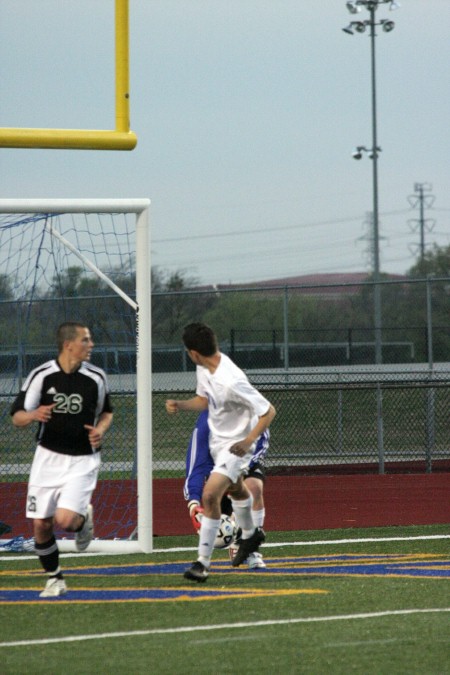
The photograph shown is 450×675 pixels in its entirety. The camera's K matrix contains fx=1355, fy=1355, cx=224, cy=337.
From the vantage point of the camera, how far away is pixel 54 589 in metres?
8.23

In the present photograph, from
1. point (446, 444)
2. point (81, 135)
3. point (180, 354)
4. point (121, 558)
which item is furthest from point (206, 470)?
point (180, 354)

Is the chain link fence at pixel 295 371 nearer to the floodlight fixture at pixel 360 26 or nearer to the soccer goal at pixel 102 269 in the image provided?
the soccer goal at pixel 102 269

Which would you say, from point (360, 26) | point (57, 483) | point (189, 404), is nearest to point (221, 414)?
point (189, 404)

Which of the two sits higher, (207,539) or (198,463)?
(198,463)

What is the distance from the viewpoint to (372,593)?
26.7 ft

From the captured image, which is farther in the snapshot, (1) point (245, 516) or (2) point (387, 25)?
(2) point (387, 25)

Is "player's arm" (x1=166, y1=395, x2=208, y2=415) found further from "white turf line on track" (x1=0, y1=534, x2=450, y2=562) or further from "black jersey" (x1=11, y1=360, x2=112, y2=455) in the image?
"white turf line on track" (x1=0, y1=534, x2=450, y2=562)

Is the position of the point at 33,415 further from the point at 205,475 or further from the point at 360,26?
the point at 360,26

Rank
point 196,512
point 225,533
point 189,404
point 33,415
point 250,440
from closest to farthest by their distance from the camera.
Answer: point 33,415 → point 250,440 → point 189,404 → point 225,533 → point 196,512

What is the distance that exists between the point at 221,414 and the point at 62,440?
1270 mm

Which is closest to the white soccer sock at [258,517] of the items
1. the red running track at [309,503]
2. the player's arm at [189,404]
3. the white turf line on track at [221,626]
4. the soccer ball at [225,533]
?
the soccer ball at [225,533]

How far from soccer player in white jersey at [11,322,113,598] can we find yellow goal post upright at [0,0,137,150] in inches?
85.5

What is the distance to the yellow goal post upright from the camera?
10.0m

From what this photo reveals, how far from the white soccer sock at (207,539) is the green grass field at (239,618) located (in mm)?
197
